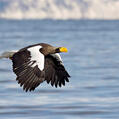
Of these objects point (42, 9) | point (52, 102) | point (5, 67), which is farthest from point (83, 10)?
point (52, 102)

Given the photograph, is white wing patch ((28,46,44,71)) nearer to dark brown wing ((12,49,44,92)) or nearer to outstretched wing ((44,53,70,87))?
dark brown wing ((12,49,44,92))

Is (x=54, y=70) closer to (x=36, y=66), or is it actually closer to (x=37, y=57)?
(x=37, y=57)

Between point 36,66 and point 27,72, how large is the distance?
0.59 ft

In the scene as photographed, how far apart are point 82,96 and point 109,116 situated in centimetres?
237

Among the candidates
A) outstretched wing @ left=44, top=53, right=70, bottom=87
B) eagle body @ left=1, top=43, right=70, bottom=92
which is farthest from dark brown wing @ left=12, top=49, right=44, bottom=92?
outstretched wing @ left=44, top=53, right=70, bottom=87

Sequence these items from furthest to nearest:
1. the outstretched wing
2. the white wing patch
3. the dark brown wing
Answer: the outstretched wing < the white wing patch < the dark brown wing

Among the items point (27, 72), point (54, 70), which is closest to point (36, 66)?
point (27, 72)

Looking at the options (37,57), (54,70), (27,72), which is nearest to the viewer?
(27,72)

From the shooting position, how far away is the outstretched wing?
1064 centimetres

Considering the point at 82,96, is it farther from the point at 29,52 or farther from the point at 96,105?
the point at 29,52

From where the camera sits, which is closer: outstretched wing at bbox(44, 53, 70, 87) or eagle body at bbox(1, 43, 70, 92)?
eagle body at bbox(1, 43, 70, 92)

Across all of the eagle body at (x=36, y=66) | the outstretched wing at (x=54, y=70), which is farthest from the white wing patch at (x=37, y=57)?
the outstretched wing at (x=54, y=70)

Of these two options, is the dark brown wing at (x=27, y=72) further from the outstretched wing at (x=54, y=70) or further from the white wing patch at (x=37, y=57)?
the outstretched wing at (x=54, y=70)

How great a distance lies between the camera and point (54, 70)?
10.7 m
